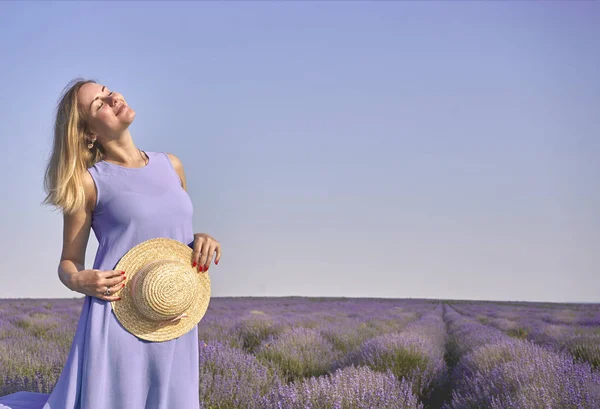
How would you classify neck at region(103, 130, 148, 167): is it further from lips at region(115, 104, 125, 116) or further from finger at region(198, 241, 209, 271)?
finger at region(198, 241, 209, 271)

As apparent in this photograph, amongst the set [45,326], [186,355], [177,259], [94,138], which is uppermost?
[94,138]

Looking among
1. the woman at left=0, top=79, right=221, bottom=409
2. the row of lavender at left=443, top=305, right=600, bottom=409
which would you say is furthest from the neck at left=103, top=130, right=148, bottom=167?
the row of lavender at left=443, top=305, right=600, bottom=409

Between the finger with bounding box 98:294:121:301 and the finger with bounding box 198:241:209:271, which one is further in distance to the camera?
the finger with bounding box 198:241:209:271

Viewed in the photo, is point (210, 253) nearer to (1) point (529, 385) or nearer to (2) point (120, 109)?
(2) point (120, 109)

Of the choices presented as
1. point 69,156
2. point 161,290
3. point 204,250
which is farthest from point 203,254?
point 69,156

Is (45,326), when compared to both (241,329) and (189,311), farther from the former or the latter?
(189,311)

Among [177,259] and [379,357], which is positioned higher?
[177,259]

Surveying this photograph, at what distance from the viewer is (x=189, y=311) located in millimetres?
1915

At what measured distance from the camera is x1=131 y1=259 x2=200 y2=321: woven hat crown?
1.77m

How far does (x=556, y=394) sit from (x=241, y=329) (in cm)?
629

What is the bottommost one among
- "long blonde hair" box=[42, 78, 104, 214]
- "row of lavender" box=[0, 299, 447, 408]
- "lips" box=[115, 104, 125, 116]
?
"row of lavender" box=[0, 299, 447, 408]

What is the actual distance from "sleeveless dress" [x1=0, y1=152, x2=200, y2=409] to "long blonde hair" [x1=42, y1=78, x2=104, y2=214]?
64mm

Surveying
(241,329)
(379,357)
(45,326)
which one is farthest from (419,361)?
(45,326)

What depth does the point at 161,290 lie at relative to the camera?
1781 millimetres
